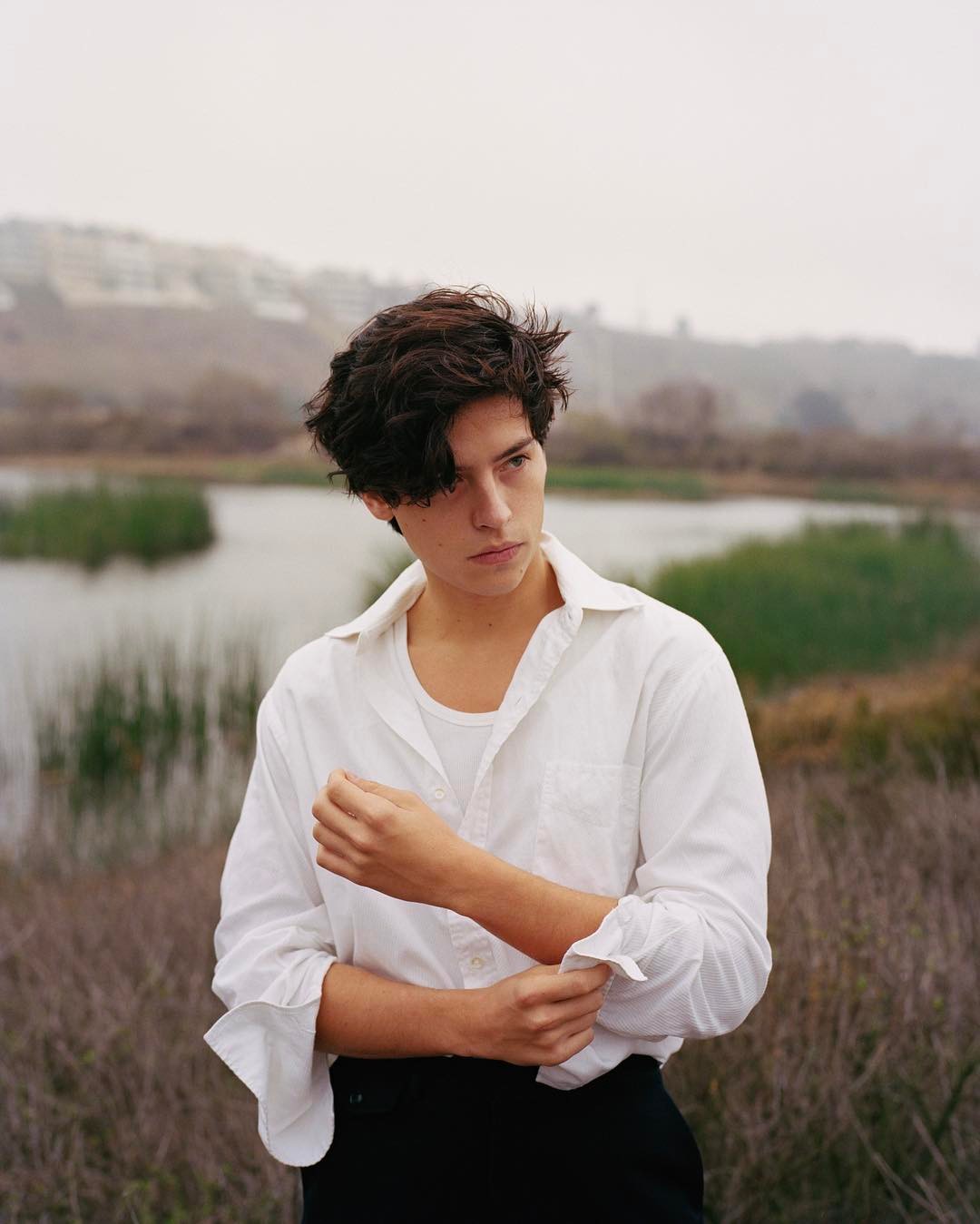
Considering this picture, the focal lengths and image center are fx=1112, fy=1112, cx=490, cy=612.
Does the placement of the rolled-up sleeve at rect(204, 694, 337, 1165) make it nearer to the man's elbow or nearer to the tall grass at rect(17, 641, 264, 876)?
the man's elbow

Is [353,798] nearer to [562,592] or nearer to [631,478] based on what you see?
[562,592]

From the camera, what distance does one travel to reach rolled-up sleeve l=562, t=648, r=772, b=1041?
827 mm

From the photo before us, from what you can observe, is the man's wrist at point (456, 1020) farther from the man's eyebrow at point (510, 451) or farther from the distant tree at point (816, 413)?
the distant tree at point (816, 413)

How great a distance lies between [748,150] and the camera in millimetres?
4137

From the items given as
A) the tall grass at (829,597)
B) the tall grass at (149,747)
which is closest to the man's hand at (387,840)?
the tall grass at (149,747)

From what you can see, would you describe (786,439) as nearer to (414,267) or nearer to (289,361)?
(414,267)

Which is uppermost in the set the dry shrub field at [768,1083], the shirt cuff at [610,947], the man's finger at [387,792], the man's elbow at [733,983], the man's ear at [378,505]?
the man's ear at [378,505]

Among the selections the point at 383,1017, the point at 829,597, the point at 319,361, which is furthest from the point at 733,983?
the point at 319,361

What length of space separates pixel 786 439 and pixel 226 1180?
12.7 ft

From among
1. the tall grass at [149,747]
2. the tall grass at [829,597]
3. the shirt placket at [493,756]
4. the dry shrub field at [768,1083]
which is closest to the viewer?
the shirt placket at [493,756]

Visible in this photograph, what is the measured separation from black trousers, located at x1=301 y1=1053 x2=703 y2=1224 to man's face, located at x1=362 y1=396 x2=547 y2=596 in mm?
425

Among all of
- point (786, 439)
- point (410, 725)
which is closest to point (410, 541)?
point (410, 725)

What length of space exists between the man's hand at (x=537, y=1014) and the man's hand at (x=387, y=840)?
0.09 meters

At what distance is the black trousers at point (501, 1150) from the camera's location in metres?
0.94
